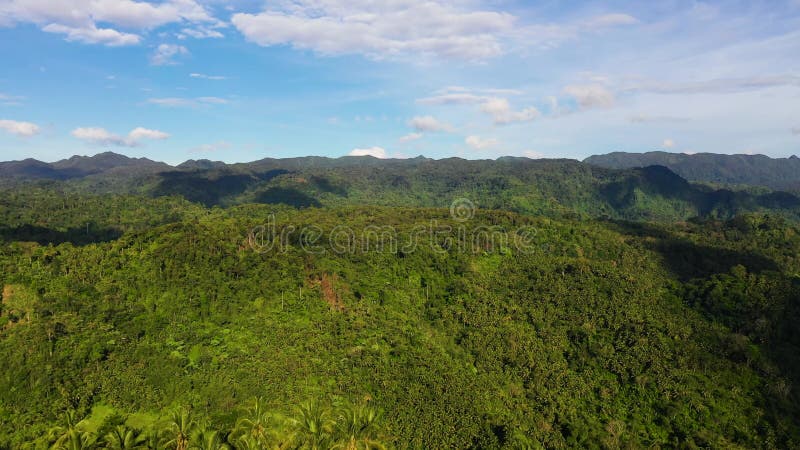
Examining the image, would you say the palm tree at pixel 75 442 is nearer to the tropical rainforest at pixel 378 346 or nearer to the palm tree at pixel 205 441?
the tropical rainforest at pixel 378 346

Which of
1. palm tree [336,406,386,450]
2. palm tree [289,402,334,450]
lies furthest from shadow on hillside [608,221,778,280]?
palm tree [289,402,334,450]

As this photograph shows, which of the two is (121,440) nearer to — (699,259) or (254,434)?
(254,434)

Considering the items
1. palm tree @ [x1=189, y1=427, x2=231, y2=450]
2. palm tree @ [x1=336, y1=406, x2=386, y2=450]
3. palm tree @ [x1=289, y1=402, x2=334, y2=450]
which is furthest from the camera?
palm tree @ [x1=336, y1=406, x2=386, y2=450]

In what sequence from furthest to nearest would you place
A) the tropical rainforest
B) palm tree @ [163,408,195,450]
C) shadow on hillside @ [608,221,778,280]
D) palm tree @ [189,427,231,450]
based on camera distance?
shadow on hillside @ [608,221,778,280] < the tropical rainforest < palm tree @ [163,408,195,450] < palm tree @ [189,427,231,450]

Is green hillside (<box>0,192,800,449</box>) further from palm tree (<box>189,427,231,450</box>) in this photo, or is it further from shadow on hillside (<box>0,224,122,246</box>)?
shadow on hillside (<box>0,224,122,246</box>)

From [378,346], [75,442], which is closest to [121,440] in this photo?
[75,442]

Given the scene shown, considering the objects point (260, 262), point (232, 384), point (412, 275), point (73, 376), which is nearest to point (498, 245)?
point (412, 275)

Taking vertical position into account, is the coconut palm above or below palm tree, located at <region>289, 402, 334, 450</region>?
above
